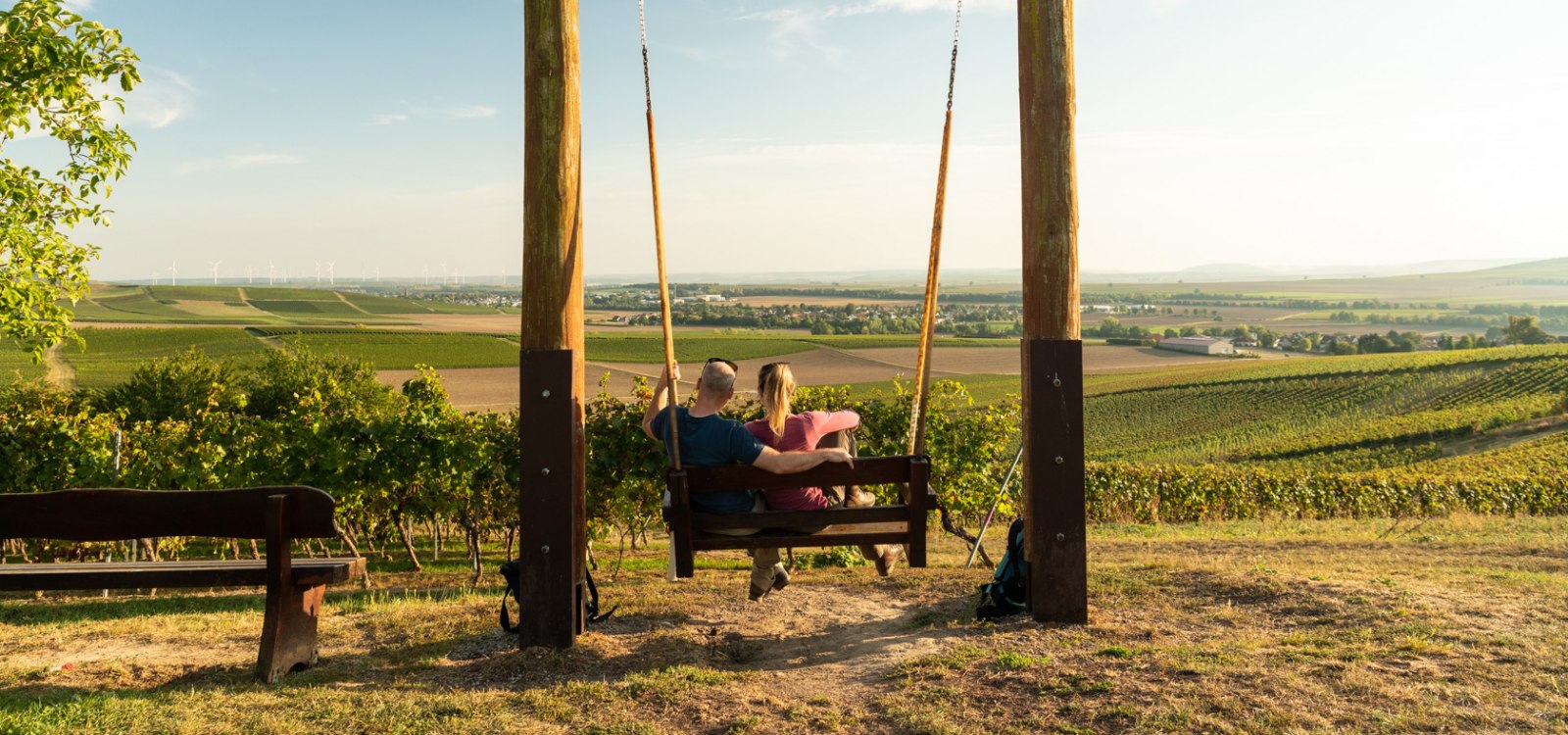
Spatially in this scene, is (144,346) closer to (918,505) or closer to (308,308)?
(308,308)

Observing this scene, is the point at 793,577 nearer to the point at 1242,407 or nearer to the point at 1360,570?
the point at 1360,570

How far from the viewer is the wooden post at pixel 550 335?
5676 mm

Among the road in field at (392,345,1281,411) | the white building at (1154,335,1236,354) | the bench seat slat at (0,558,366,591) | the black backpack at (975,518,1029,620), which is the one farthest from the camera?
the white building at (1154,335,1236,354)

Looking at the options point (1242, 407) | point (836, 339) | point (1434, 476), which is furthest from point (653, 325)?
point (1434, 476)

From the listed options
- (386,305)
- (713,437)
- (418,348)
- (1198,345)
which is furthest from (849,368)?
(386,305)

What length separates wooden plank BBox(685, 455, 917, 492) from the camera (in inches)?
223

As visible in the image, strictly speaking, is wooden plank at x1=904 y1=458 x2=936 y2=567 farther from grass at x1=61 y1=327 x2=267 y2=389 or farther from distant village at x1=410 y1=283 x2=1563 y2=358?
distant village at x1=410 y1=283 x2=1563 y2=358

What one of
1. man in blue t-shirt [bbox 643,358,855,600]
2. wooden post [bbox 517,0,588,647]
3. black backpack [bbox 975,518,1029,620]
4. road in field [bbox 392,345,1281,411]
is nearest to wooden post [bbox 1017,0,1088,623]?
black backpack [bbox 975,518,1029,620]

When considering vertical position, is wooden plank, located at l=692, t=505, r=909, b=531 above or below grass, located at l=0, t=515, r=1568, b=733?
above

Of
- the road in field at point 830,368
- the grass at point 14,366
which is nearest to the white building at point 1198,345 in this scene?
the road in field at point 830,368

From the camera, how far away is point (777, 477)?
5.66 metres

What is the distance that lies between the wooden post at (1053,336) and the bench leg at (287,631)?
4.09 metres

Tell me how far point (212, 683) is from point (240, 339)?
91834mm

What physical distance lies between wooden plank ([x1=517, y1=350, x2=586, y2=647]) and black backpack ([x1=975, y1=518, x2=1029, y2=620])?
248 cm
